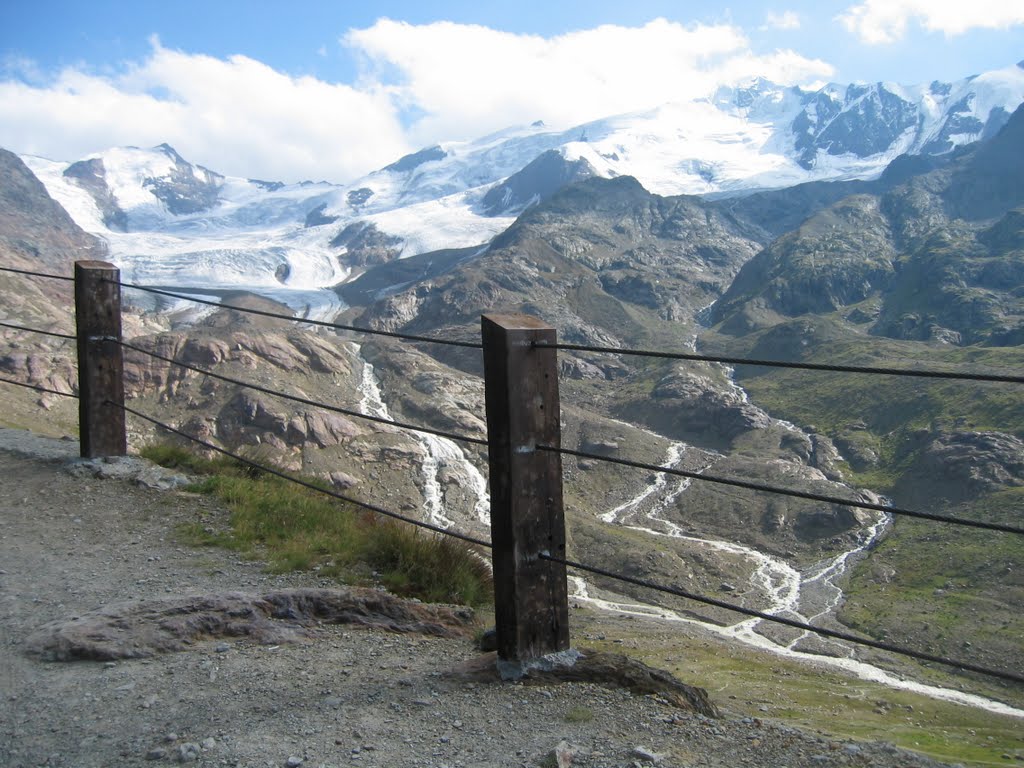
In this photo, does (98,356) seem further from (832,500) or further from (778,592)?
(778,592)

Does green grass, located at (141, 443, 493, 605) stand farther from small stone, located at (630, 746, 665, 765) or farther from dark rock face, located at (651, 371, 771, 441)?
dark rock face, located at (651, 371, 771, 441)

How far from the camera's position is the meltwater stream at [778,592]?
65188 millimetres

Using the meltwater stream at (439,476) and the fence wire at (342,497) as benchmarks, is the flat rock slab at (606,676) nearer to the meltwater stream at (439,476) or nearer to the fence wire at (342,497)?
the fence wire at (342,497)

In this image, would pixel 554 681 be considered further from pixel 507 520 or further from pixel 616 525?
pixel 616 525

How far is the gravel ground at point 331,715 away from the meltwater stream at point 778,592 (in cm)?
5921

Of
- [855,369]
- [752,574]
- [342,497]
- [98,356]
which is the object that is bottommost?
[752,574]

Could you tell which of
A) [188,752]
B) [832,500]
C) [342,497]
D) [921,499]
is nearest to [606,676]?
[832,500]

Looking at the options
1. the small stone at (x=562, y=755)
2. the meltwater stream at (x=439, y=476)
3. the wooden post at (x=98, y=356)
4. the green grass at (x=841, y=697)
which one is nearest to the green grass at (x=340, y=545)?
the wooden post at (x=98, y=356)

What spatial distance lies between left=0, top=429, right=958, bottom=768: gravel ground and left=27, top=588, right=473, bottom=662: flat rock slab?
14 centimetres

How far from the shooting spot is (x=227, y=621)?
6.47m

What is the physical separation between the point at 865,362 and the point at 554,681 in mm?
182103

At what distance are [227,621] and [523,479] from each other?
277 centimetres

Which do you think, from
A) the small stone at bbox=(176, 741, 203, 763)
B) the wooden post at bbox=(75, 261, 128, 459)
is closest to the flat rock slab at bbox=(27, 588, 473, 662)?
the small stone at bbox=(176, 741, 203, 763)

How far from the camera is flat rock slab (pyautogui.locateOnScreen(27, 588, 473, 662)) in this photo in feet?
19.5
